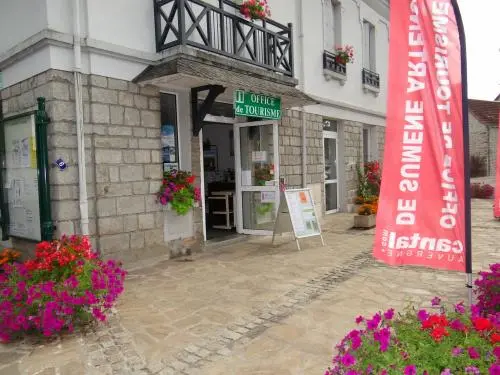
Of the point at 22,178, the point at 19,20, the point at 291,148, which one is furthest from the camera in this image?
the point at 291,148

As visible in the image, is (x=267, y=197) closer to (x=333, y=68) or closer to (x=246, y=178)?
(x=246, y=178)

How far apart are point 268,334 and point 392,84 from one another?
2.19m

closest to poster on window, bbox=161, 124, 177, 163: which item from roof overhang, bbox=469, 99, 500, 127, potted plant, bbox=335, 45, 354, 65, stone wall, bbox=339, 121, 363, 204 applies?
potted plant, bbox=335, 45, 354, 65

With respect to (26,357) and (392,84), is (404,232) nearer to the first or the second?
(392,84)

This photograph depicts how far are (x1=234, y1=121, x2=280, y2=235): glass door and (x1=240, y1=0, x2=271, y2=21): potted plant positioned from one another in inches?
71.5

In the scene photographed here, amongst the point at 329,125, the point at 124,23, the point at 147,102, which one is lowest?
the point at 147,102

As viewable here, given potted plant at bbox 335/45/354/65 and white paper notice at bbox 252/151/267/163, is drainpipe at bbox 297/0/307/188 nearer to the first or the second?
white paper notice at bbox 252/151/267/163

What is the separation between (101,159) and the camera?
512 cm

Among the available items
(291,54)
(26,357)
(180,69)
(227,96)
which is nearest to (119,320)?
(26,357)

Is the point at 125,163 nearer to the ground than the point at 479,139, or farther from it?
nearer to the ground

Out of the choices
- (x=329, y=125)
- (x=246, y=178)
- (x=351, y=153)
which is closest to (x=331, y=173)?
(x=351, y=153)

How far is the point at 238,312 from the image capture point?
3.88m

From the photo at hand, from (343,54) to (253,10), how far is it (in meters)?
3.88

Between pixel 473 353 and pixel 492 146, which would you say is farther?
pixel 492 146
